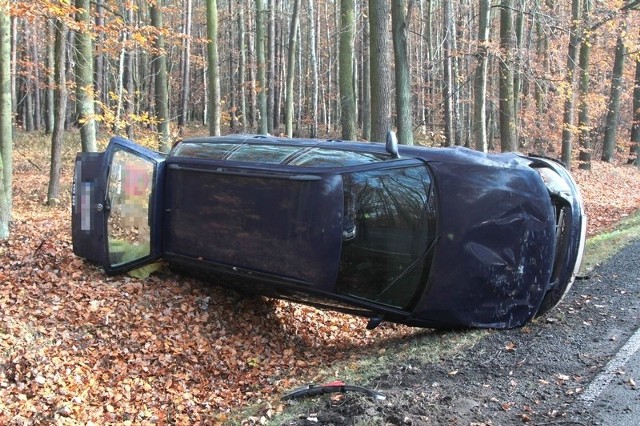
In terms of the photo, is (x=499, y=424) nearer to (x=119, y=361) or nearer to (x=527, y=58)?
(x=119, y=361)

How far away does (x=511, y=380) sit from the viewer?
4.57 meters

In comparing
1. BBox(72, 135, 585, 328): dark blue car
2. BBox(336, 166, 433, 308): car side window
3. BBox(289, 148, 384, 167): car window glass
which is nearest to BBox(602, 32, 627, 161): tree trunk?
BBox(72, 135, 585, 328): dark blue car

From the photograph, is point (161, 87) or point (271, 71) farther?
point (271, 71)

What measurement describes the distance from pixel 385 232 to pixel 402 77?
7.93 meters

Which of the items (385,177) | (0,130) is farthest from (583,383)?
(0,130)

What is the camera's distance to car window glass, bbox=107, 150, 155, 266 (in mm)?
6578

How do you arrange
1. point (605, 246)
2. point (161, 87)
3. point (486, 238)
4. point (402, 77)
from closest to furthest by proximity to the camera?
point (486, 238)
point (605, 246)
point (402, 77)
point (161, 87)

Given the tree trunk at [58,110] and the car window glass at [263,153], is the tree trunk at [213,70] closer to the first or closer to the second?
the tree trunk at [58,110]

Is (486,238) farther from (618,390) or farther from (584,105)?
(584,105)

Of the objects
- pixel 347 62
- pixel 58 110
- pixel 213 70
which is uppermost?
pixel 213 70

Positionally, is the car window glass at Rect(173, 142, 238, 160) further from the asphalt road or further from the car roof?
the asphalt road

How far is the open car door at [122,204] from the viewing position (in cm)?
657

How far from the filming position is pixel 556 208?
18.2 ft

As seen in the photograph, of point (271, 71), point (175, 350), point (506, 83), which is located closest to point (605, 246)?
point (175, 350)
